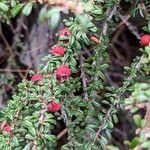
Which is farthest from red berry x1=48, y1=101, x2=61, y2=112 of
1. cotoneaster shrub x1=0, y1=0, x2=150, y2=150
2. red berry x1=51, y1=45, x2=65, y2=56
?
red berry x1=51, y1=45, x2=65, y2=56

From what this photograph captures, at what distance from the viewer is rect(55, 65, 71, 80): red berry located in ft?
4.14

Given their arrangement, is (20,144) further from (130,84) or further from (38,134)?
(130,84)

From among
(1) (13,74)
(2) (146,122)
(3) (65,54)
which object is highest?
(3) (65,54)

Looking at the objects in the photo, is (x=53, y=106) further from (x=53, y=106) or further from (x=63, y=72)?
(x=63, y=72)

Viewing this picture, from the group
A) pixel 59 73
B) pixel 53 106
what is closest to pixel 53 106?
pixel 53 106

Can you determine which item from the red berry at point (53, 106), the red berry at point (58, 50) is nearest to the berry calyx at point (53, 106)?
the red berry at point (53, 106)

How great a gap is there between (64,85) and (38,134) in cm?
18

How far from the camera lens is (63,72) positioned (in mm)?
1265

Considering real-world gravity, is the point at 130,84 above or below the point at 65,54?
below

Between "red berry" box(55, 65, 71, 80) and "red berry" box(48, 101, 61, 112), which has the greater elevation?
"red berry" box(55, 65, 71, 80)

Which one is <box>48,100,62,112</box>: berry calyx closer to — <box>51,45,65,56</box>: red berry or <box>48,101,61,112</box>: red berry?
<box>48,101,61,112</box>: red berry

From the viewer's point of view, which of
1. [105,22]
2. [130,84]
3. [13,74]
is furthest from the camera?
[13,74]

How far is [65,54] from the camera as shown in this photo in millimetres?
1312

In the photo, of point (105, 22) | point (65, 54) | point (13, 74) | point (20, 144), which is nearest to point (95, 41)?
point (105, 22)
